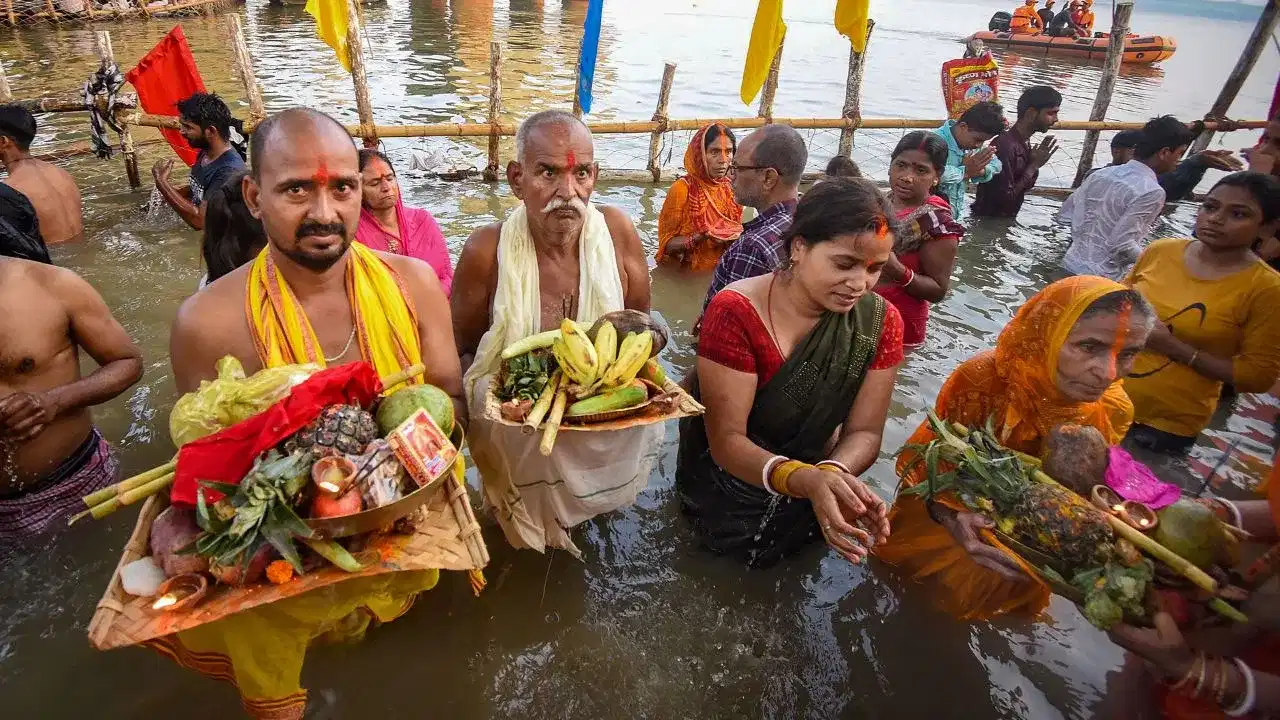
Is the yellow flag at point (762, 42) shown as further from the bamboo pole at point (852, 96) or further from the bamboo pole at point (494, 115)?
the bamboo pole at point (494, 115)

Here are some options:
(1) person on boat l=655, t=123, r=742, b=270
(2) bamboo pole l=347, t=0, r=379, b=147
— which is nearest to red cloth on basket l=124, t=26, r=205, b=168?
(2) bamboo pole l=347, t=0, r=379, b=147

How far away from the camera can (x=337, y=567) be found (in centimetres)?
187

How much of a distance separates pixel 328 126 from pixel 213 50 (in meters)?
21.8

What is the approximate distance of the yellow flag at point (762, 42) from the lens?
8.15 metres

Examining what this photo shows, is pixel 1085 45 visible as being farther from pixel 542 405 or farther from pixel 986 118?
pixel 542 405

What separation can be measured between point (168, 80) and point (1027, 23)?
35.9 m

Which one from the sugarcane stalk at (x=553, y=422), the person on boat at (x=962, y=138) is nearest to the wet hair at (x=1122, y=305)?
the sugarcane stalk at (x=553, y=422)

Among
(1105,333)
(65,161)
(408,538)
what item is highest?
(1105,333)

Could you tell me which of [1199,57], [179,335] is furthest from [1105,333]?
[1199,57]

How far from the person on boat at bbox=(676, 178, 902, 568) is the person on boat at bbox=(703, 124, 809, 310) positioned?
3.34 ft

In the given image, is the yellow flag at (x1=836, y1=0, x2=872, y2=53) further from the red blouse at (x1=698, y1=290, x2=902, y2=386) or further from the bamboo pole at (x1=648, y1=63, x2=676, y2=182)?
the red blouse at (x1=698, y1=290, x2=902, y2=386)

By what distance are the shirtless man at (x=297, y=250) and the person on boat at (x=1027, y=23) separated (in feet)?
122

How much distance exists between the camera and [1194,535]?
229 centimetres

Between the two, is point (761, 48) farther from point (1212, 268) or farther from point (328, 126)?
point (328, 126)
